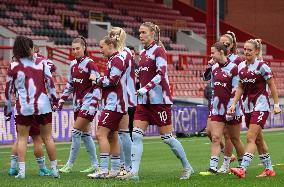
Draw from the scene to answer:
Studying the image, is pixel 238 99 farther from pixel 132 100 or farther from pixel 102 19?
pixel 102 19

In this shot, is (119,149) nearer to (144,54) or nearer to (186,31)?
(144,54)

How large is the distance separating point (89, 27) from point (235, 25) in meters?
16.3

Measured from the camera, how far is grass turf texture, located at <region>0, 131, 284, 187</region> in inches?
403

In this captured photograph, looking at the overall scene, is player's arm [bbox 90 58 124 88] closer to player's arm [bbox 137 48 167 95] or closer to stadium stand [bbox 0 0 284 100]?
player's arm [bbox 137 48 167 95]

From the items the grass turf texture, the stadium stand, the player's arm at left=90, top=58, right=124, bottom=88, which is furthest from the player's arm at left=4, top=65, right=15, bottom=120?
the stadium stand

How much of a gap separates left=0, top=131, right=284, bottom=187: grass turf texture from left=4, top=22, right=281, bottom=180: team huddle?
0.83ft

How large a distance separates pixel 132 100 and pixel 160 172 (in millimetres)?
1653

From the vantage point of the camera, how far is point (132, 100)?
1124 centimetres

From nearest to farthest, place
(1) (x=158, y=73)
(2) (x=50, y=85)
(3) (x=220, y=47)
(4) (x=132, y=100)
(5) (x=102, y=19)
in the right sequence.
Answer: (1) (x=158, y=73) < (2) (x=50, y=85) < (4) (x=132, y=100) < (3) (x=220, y=47) < (5) (x=102, y=19)

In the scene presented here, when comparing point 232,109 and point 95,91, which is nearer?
point 232,109

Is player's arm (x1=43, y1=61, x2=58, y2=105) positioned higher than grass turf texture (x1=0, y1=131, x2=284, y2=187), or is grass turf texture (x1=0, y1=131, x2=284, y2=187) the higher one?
player's arm (x1=43, y1=61, x2=58, y2=105)

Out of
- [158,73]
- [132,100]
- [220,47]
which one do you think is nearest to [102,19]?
[220,47]

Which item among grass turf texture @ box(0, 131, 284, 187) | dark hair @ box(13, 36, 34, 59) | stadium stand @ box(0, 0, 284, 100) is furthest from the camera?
stadium stand @ box(0, 0, 284, 100)

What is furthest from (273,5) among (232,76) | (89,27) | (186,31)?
(232,76)
